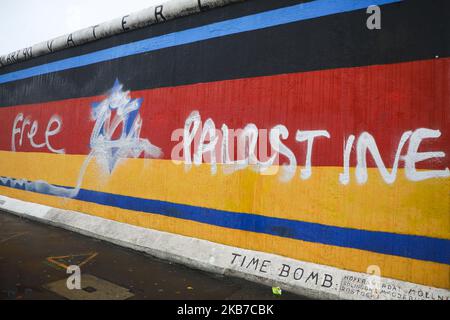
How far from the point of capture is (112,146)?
27.3 feet

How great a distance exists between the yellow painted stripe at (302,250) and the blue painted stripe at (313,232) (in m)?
0.09

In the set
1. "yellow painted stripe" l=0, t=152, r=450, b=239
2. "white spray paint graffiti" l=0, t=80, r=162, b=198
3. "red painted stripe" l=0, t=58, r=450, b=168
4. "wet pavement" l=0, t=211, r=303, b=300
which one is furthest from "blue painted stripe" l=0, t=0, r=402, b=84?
"wet pavement" l=0, t=211, r=303, b=300

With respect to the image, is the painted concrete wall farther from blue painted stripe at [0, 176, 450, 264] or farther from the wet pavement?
the wet pavement

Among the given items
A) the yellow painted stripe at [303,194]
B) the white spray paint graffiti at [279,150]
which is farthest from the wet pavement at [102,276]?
the white spray paint graffiti at [279,150]

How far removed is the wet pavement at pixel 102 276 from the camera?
4.73 meters

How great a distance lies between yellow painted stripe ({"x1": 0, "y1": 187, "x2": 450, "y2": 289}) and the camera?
4453 millimetres

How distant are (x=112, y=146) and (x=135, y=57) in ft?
7.96

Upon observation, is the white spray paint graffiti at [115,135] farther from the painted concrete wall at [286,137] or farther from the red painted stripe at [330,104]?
the red painted stripe at [330,104]

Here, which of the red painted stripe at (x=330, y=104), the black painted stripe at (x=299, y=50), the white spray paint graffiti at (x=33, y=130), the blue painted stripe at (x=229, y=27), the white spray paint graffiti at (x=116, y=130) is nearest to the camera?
the red painted stripe at (x=330, y=104)

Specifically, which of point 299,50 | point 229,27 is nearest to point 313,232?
point 299,50

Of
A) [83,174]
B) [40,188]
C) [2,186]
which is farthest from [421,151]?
[2,186]

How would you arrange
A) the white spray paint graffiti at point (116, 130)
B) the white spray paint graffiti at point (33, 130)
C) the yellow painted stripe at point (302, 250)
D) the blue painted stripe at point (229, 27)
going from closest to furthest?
1. the yellow painted stripe at point (302, 250)
2. the blue painted stripe at point (229, 27)
3. the white spray paint graffiti at point (116, 130)
4. the white spray paint graffiti at point (33, 130)

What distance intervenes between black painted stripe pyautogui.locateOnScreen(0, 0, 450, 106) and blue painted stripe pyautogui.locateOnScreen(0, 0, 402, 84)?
0.40 ft
